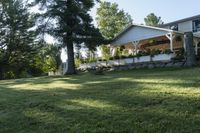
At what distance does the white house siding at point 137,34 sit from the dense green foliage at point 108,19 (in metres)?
15.2

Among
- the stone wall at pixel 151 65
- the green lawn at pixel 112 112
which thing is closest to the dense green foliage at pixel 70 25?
the stone wall at pixel 151 65

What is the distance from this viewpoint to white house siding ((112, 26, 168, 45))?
33.6 meters

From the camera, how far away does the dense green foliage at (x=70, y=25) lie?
102 feet

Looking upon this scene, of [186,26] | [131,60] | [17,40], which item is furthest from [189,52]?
[17,40]

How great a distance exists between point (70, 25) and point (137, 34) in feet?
24.3

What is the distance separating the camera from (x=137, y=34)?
3581 centimetres

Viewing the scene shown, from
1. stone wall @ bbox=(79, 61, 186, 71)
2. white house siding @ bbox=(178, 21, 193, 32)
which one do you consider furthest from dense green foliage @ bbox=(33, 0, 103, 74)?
white house siding @ bbox=(178, 21, 193, 32)

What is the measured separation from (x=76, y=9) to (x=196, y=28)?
43.3ft

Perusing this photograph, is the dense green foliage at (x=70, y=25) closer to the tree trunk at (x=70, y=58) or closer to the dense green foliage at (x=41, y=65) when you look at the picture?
the tree trunk at (x=70, y=58)

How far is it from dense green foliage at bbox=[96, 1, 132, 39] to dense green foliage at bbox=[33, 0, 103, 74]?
20450 millimetres

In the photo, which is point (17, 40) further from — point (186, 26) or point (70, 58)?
point (186, 26)

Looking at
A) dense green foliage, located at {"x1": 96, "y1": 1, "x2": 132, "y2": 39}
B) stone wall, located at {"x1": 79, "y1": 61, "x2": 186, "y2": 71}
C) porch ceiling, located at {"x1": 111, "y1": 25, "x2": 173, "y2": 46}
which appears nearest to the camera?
stone wall, located at {"x1": 79, "y1": 61, "x2": 186, "y2": 71}

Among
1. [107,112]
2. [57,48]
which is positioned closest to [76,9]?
[57,48]

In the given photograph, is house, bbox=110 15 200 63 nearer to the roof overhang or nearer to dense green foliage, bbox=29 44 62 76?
the roof overhang
